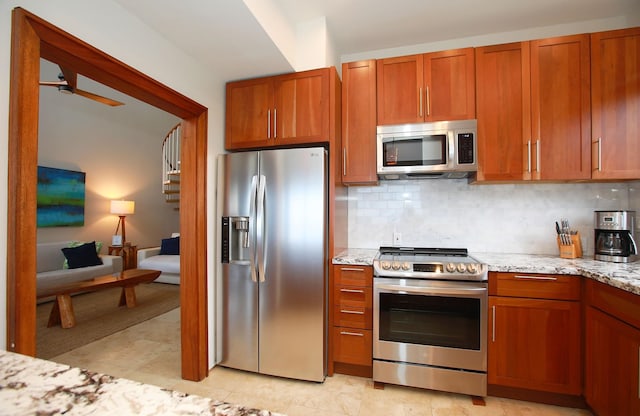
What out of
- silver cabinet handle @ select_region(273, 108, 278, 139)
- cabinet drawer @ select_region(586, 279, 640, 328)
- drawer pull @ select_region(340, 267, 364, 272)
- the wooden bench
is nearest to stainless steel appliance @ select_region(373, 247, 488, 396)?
drawer pull @ select_region(340, 267, 364, 272)

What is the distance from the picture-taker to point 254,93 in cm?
249

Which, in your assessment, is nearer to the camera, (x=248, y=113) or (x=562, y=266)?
(x=562, y=266)

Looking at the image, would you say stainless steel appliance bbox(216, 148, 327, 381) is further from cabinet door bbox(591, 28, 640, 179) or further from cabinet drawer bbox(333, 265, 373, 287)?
cabinet door bbox(591, 28, 640, 179)

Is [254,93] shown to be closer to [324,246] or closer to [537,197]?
[324,246]

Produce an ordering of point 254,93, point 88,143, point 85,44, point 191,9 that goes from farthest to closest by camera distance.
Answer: point 88,143 → point 254,93 → point 191,9 → point 85,44

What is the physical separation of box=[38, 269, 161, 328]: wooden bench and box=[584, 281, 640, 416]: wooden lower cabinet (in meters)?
4.59

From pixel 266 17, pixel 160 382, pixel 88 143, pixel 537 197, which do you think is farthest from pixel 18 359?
pixel 88 143

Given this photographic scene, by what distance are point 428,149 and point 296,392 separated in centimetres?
208

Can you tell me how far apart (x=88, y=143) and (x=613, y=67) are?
7.04 metres

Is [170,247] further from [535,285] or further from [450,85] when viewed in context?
[535,285]

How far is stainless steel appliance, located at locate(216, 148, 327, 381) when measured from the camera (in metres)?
2.18

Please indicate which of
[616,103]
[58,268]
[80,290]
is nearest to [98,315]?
[80,290]

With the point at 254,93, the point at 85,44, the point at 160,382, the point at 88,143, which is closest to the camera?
the point at 85,44

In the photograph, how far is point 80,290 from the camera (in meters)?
3.37
